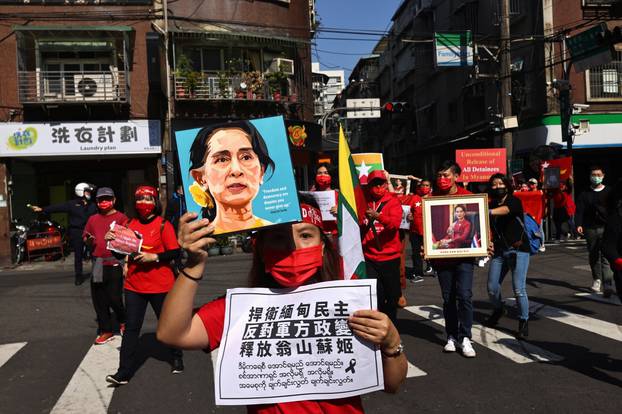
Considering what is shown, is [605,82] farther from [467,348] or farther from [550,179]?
[467,348]

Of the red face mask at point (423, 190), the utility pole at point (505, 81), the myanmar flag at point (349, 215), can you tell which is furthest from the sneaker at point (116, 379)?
the utility pole at point (505, 81)

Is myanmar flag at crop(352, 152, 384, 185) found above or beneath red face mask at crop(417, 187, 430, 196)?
above

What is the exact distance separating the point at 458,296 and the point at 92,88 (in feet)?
54.2

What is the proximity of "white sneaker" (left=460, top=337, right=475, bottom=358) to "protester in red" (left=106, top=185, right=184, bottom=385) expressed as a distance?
301 centimetres

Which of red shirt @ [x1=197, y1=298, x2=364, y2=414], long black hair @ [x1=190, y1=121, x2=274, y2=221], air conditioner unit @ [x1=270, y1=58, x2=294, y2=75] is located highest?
air conditioner unit @ [x1=270, y1=58, x2=294, y2=75]

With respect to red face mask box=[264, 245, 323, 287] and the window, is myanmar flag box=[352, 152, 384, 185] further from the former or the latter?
the window

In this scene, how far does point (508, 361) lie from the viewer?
18.7 ft

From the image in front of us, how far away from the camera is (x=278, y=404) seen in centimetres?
206

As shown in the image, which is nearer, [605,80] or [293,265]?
[293,265]

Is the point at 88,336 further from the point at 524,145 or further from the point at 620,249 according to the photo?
the point at 524,145

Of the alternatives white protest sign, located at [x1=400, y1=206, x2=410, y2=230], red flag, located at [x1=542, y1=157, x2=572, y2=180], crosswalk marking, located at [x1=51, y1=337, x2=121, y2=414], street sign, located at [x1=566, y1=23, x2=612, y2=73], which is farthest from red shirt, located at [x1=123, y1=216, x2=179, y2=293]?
red flag, located at [x1=542, y1=157, x2=572, y2=180]

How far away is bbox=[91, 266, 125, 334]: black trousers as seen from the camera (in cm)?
673

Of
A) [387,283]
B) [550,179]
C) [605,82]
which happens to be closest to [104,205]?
[387,283]

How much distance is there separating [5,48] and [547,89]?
64.4 ft
